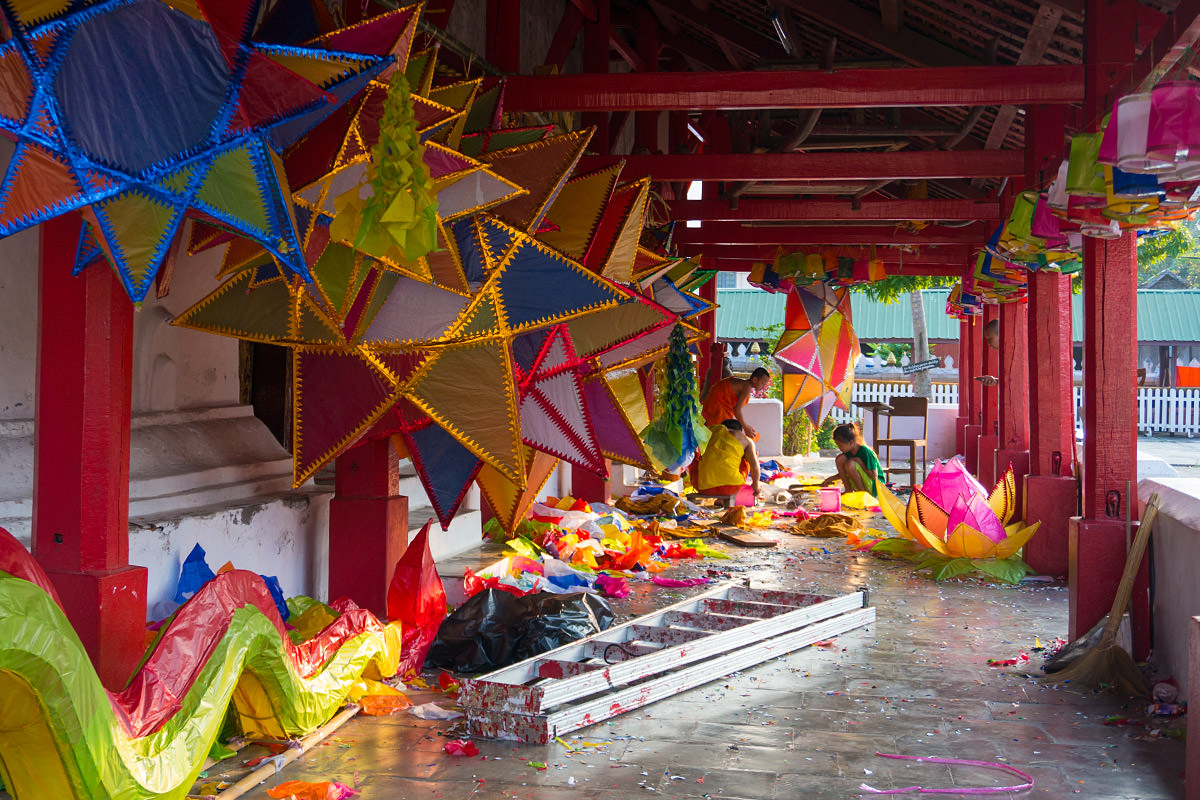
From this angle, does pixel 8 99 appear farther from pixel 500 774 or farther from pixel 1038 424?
pixel 1038 424

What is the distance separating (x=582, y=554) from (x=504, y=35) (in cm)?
363

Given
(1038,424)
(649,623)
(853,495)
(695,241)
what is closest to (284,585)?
(649,623)

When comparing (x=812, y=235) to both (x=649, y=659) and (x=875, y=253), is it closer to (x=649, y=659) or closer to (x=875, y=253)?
(x=875, y=253)

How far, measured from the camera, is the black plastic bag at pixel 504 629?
5.15 meters

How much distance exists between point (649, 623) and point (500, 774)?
73.2 inches

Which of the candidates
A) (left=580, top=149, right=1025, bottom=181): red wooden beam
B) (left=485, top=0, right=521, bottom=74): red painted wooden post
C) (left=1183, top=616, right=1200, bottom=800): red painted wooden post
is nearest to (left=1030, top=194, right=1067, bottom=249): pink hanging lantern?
(left=580, top=149, right=1025, bottom=181): red wooden beam

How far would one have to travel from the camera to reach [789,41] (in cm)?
832

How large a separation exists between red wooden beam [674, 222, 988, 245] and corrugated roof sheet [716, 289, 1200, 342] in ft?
42.9

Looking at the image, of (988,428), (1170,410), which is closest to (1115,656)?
(988,428)

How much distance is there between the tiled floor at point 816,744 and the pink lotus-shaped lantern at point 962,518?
223cm

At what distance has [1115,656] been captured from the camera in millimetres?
5105

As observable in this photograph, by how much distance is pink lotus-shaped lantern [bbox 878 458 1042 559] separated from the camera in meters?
8.11

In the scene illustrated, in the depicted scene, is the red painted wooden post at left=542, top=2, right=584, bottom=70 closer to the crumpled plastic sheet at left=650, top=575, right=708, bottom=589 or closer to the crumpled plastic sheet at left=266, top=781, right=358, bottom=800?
the crumpled plastic sheet at left=650, top=575, right=708, bottom=589

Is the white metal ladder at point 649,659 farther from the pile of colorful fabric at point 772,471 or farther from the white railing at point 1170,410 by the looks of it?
the white railing at point 1170,410
